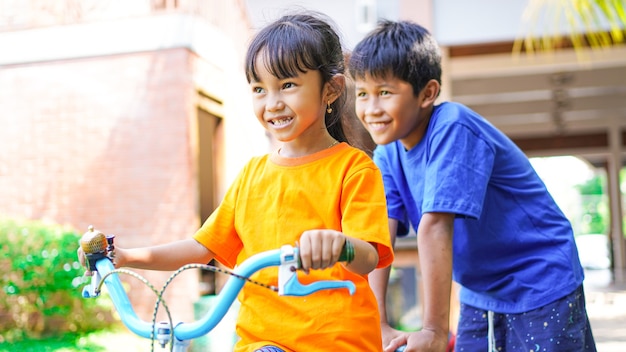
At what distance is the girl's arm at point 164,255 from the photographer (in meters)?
1.58

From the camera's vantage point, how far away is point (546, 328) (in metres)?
1.96

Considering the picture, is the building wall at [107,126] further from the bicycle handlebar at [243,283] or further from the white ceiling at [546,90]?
the bicycle handlebar at [243,283]

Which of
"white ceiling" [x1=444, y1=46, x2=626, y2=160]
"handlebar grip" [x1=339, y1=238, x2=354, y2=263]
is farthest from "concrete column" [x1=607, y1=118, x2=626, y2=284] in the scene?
"handlebar grip" [x1=339, y1=238, x2=354, y2=263]

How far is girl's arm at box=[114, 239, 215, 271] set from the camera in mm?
1576

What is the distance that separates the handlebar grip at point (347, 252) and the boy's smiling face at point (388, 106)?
28.5 inches

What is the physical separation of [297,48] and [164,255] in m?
0.49

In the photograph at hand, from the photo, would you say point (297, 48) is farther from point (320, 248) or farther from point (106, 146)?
point (106, 146)

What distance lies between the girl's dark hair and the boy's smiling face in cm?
28

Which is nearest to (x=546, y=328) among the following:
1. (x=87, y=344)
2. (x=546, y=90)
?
(x=87, y=344)

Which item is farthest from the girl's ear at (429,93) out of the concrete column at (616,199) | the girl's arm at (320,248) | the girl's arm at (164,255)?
the concrete column at (616,199)

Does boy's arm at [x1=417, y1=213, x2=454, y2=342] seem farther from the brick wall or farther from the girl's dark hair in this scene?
the brick wall

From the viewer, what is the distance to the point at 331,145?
1.69 m

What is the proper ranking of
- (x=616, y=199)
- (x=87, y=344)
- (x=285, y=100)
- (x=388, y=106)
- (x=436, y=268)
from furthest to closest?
(x=616, y=199), (x=87, y=344), (x=388, y=106), (x=436, y=268), (x=285, y=100)

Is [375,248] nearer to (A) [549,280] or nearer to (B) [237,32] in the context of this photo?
(A) [549,280]
